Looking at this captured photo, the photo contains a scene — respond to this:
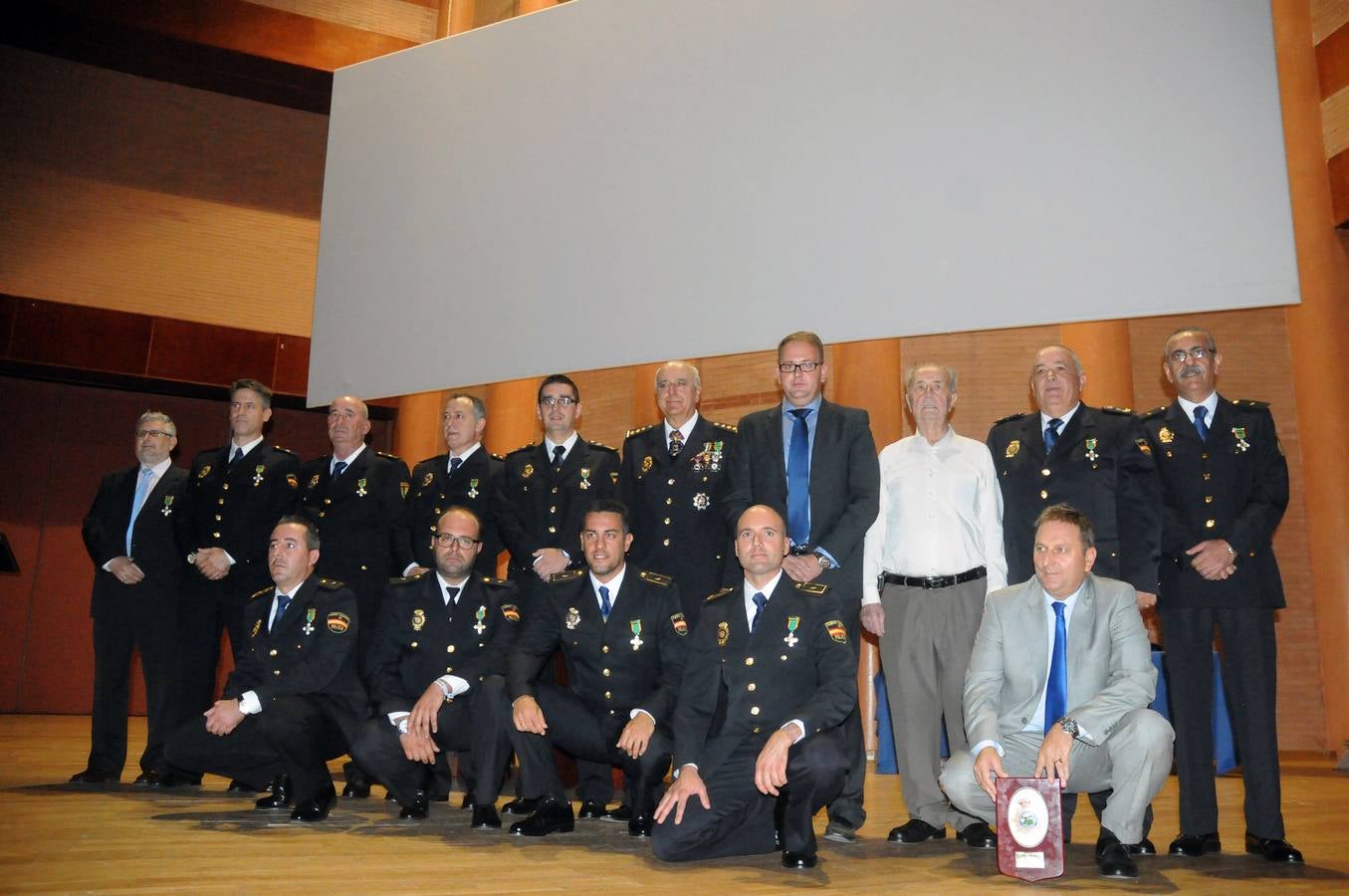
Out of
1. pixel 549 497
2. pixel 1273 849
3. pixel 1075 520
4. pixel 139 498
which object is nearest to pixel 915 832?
pixel 1273 849

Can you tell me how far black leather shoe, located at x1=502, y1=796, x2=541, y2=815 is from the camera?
3.37m

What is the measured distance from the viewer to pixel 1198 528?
3.30m

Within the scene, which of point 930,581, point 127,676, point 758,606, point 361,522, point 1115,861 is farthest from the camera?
point 361,522

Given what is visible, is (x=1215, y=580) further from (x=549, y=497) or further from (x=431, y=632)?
(x=431, y=632)

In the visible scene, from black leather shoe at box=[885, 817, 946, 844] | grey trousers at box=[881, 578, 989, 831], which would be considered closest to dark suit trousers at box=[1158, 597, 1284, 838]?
grey trousers at box=[881, 578, 989, 831]

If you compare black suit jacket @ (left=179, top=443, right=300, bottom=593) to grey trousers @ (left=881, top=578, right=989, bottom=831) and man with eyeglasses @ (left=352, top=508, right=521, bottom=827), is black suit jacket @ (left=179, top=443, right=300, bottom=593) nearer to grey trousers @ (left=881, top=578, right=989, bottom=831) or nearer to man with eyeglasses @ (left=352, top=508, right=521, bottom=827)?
man with eyeglasses @ (left=352, top=508, right=521, bottom=827)

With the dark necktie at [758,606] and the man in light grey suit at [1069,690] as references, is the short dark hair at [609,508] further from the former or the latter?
the man in light grey suit at [1069,690]

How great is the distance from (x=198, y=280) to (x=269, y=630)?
18.5 ft

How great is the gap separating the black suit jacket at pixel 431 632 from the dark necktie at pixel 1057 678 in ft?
5.97

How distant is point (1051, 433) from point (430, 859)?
7.67ft

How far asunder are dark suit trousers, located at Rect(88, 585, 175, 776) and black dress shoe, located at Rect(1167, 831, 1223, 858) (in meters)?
3.66

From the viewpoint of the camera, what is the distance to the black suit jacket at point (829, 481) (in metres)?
3.43

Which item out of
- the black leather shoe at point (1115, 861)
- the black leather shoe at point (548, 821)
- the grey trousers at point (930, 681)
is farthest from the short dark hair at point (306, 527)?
the black leather shoe at point (1115, 861)

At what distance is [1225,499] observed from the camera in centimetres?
329
